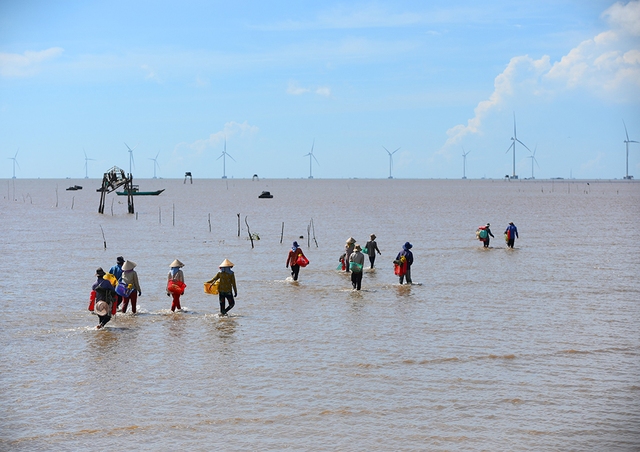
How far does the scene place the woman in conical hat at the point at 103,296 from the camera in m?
17.5

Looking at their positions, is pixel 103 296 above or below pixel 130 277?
below

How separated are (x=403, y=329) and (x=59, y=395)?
29.3 ft

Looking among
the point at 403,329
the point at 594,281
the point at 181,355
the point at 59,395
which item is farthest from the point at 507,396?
the point at 594,281

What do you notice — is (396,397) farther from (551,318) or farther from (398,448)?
(551,318)

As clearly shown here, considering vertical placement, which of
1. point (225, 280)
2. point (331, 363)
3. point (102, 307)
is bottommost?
point (331, 363)

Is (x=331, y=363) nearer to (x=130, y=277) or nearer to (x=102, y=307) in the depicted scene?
(x=102, y=307)

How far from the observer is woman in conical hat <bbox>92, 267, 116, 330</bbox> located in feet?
57.3

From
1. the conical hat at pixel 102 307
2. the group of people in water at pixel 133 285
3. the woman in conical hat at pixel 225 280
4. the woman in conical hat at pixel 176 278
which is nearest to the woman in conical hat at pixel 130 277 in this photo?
the group of people in water at pixel 133 285

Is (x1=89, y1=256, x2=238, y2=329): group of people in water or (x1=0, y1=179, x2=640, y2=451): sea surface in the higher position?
(x1=89, y1=256, x2=238, y2=329): group of people in water

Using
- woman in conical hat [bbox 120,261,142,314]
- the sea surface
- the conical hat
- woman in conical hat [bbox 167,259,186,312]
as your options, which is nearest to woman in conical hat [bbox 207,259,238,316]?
the sea surface

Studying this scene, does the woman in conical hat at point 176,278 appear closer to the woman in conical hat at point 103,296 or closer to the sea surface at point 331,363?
the sea surface at point 331,363

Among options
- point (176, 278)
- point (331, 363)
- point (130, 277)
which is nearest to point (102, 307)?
point (130, 277)

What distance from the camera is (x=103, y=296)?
17.6 m

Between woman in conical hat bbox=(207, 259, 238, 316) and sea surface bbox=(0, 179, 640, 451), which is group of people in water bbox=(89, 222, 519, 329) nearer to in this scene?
woman in conical hat bbox=(207, 259, 238, 316)
